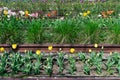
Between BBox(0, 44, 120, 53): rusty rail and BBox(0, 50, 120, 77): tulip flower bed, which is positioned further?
BBox(0, 44, 120, 53): rusty rail

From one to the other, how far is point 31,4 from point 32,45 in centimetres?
565

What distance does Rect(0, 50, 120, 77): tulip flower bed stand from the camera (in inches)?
250

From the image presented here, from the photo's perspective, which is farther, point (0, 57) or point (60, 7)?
point (60, 7)

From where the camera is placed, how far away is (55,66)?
6910 millimetres

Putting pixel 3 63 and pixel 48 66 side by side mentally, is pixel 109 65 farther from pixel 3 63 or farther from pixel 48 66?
pixel 3 63

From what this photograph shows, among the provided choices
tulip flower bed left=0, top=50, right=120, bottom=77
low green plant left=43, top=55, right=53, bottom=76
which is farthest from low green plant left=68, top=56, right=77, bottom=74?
low green plant left=43, top=55, right=53, bottom=76

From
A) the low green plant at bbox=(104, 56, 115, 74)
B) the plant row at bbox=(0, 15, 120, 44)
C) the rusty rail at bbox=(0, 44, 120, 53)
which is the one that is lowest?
the low green plant at bbox=(104, 56, 115, 74)

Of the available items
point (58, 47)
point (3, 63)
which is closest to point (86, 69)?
point (3, 63)

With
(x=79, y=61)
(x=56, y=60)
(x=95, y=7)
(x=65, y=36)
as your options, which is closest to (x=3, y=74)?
(x=56, y=60)

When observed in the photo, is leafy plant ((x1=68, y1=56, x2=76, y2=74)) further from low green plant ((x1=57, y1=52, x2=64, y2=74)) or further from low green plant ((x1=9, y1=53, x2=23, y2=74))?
low green plant ((x1=9, y1=53, x2=23, y2=74))

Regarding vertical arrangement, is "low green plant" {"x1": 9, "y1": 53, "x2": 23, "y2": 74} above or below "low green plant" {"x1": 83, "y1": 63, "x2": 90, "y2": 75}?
above

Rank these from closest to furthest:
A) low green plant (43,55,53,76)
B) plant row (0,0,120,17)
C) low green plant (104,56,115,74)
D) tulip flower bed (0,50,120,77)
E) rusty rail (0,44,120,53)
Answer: low green plant (43,55,53,76) < tulip flower bed (0,50,120,77) < low green plant (104,56,115,74) < rusty rail (0,44,120,53) < plant row (0,0,120,17)

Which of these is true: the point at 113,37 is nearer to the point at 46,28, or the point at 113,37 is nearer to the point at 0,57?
the point at 46,28

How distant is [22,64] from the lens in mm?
6613
